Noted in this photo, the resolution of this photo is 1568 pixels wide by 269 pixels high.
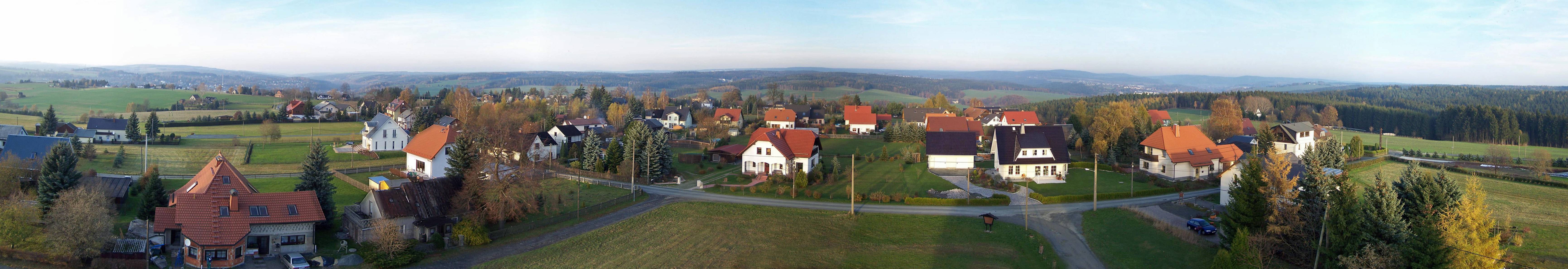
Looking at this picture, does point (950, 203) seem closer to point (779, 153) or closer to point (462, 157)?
point (779, 153)

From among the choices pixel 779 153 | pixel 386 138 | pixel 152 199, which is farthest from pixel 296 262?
pixel 386 138

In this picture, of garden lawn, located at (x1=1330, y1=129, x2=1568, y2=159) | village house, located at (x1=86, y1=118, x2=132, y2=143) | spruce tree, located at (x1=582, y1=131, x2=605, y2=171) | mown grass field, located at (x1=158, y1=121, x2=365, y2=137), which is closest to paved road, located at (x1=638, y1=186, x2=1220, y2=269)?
spruce tree, located at (x1=582, y1=131, x2=605, y2=171)

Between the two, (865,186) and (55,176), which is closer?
(55,176)

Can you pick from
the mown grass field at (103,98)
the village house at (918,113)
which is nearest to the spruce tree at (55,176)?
the mown grass field at (103,98)

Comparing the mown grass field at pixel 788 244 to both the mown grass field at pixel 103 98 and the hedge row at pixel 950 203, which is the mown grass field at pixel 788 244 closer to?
the hedge row at pixel 950 203

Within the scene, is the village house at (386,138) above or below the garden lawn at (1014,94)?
below

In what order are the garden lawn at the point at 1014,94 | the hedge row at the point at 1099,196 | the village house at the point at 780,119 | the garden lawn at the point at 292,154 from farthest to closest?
the garden lawn at the point at 1014,94 → the village house at the point at 780,119 → the garden lawn at the point at 292,154 → the hedge row at the point at 1099,196
